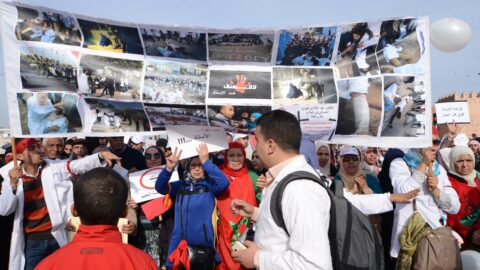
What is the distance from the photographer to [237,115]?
373 centimetres

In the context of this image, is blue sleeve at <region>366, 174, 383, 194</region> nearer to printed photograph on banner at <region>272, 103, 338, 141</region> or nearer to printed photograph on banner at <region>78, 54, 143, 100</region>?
printed photograph on banner at <region>272, 103, 338, 141</region>

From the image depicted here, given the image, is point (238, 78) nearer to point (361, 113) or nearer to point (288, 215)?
point (361, 113)

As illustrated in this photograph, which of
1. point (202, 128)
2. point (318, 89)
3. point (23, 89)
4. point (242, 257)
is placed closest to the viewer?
point (242, 257)

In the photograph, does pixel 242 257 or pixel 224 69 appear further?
pixel 224 69

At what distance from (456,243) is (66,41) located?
3942 mm

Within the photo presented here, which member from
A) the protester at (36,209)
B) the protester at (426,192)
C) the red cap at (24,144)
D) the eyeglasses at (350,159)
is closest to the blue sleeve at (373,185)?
the eyeglasses at (350,159)

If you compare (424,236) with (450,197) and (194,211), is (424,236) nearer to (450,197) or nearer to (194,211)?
(450,197)

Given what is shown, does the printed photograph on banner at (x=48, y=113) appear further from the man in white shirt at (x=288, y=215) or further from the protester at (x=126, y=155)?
the man in white shirt at (x=288, y=215)

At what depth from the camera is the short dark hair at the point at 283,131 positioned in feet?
6.89

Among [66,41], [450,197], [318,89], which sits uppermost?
[66,41]

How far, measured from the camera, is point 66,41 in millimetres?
3582

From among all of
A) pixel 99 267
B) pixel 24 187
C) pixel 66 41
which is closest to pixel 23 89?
pixel 66 41

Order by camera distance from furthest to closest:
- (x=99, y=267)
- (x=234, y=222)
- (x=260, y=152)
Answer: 1. (x=234, y=222)
2. (x=260, y=152)
3. (x=99, y=267)

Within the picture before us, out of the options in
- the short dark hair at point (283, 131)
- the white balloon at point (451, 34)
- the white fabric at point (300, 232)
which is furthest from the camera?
the white balloon at point (451, 34)
